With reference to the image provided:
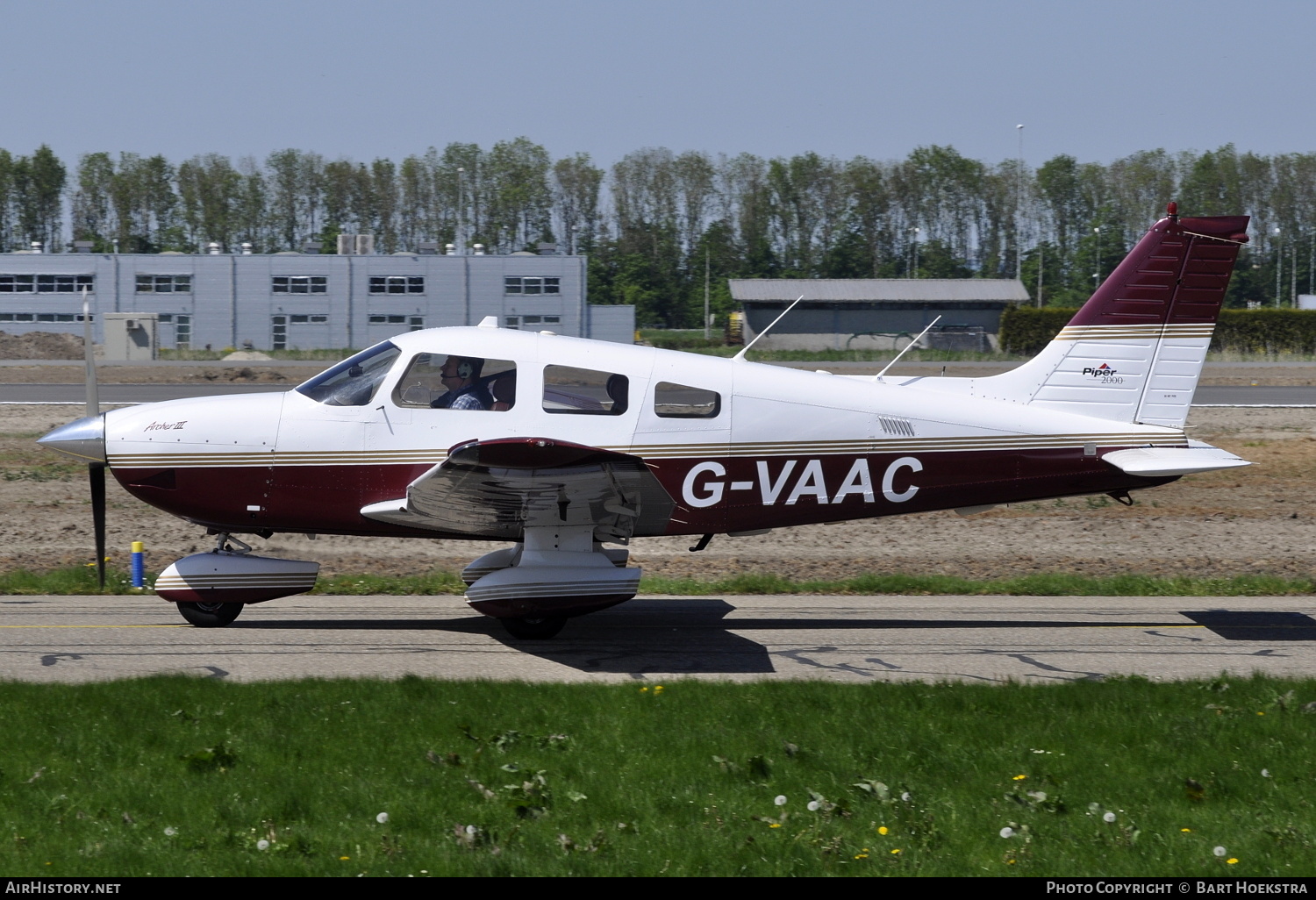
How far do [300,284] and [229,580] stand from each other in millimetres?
53690

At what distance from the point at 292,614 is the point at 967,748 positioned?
593 cm

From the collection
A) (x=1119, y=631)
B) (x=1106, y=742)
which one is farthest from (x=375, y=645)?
(x=1119, y=631)

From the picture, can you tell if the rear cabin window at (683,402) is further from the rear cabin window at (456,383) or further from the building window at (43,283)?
the building window at (43,283)

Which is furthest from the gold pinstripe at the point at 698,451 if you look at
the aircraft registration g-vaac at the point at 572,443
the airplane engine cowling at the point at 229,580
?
the airplane engine cowling at the point at 229,580

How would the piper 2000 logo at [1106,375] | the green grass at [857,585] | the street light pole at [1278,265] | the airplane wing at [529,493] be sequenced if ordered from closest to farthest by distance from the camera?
the airplane wing at [529,493]
the piper 2000 logo at [1106,375]
the green grass at [857,585]
the street light pole at [1278,265]

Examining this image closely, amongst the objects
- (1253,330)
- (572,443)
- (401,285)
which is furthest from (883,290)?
(572,443)

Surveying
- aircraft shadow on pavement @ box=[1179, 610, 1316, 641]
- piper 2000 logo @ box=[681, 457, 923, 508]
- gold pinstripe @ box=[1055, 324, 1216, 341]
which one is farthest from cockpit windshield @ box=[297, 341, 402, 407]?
aircraft shadow on pavement @ box=[1179, 610, 1316, 641]

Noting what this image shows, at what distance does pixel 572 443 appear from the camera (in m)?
8.56

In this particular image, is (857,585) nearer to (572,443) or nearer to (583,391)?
(583,391)

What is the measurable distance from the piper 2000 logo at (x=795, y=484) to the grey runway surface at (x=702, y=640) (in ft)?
3.53

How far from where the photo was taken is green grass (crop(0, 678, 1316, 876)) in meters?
4.77

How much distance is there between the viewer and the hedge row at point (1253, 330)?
164ft

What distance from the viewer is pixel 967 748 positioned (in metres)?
6.03

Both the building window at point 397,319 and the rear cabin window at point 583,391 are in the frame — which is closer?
the rear cabin window at point 583,391
